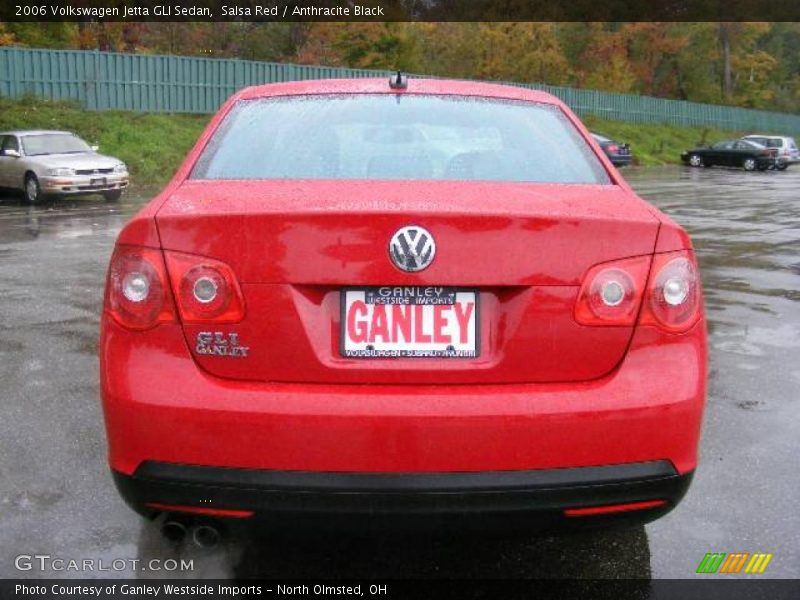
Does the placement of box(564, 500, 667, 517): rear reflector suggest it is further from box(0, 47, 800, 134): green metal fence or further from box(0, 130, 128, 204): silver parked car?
box(0, 47, 800, 134): green metal fence

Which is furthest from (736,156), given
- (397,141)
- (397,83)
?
(397,141)

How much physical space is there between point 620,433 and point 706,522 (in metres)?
1.20

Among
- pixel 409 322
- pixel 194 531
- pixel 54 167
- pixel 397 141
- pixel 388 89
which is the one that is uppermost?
pixel 388 89

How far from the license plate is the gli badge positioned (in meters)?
0.28

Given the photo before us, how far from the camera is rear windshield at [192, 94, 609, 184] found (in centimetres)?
310

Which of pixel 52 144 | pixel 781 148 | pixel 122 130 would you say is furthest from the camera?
pixel 781 148

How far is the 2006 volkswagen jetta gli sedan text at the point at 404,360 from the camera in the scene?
2.45m

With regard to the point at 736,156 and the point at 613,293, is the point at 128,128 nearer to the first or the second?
the point at 613,293

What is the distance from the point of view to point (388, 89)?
12.2 feet

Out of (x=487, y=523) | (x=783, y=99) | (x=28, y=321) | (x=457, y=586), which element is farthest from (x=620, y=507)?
(x=783, y=99)

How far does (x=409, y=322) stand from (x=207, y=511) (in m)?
0.75

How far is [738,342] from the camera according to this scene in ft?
20.6

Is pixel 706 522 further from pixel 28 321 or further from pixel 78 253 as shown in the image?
pixel 78 253

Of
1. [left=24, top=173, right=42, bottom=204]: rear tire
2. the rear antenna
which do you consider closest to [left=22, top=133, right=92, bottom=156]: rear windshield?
[left=24, top=173, right=42, bottom=204]: rear tire
